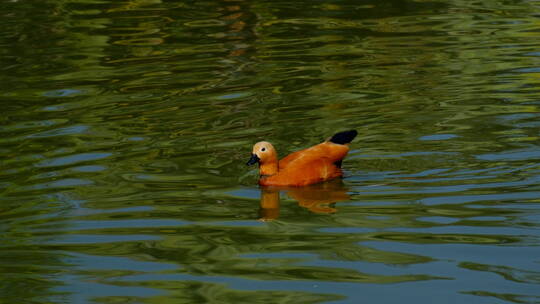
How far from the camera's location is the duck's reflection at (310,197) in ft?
32.7

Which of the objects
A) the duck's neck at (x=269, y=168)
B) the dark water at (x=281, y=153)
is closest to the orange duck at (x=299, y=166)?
the duck's neck at (x=269, y=168)

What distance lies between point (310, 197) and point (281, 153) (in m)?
1.55

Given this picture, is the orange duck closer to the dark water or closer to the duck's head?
the duck's head

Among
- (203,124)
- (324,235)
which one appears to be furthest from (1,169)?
(324,235)

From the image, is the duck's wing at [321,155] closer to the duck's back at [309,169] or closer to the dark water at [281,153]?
the duck's back at [309,169]

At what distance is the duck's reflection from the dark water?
0.03 metres

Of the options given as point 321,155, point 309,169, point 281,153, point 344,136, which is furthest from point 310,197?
point 281,153

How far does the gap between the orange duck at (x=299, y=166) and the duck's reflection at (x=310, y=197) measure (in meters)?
0.06

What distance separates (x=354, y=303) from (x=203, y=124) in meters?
5.79

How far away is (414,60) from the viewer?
16.0 meters

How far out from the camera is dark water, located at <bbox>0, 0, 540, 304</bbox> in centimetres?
823

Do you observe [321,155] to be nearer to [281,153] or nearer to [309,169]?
[309,169]

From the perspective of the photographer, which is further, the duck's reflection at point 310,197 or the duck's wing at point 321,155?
the duck's wing at point 321,155

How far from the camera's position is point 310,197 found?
10.5 m
